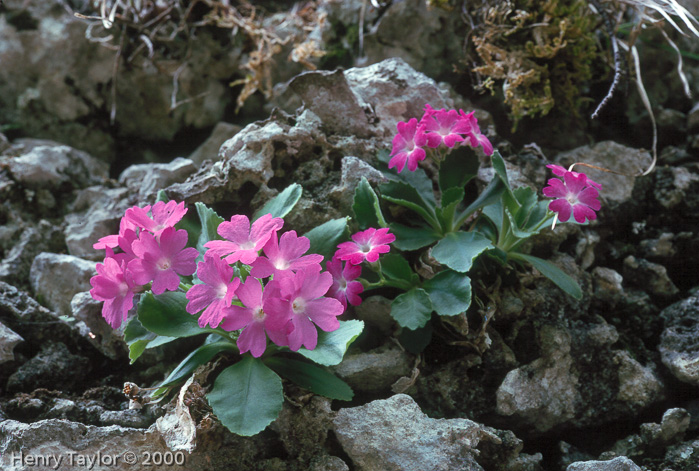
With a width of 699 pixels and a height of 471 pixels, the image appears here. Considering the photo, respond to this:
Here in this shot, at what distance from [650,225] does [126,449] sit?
1.89 meters

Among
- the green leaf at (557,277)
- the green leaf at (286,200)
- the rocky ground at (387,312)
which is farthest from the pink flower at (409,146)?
the green leaf at (557,277)

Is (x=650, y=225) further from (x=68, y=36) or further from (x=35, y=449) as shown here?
(x=68, y=36)

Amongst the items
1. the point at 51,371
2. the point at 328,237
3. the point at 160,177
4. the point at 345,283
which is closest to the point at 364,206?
the point at 328,237

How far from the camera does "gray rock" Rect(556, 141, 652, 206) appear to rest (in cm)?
209

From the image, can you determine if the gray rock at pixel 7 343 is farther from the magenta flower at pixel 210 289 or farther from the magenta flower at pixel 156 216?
the magenta flower at pixel 210 289

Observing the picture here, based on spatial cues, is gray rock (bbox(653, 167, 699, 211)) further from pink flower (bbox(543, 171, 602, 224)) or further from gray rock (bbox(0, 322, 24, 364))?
gray rock (bbox(0, 322, 24, 364))

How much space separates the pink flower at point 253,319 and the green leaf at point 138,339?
10.1 inches

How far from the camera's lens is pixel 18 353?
1.72 meters

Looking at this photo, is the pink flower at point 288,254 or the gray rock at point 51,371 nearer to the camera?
the pink flower at point 288,254

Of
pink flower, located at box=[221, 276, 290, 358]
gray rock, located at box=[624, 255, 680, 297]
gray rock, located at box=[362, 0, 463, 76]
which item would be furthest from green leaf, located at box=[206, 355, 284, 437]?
gray rock, located at box=[362, 0, 463, 76]

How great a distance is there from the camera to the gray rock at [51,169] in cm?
226

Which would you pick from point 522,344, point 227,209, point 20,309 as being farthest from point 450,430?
point 20,309

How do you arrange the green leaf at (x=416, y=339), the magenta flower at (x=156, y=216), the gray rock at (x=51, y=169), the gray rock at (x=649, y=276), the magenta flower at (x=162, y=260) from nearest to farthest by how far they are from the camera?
the magenta flower at (x=162, y=260), the magenta flower at (x=156, y=216), the green leaf at (x=416, y=339), the gray rock at (x=649, y=276), the gray rock at (x=51, y=169)

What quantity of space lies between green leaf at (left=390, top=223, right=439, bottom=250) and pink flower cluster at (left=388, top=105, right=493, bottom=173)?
181mm
